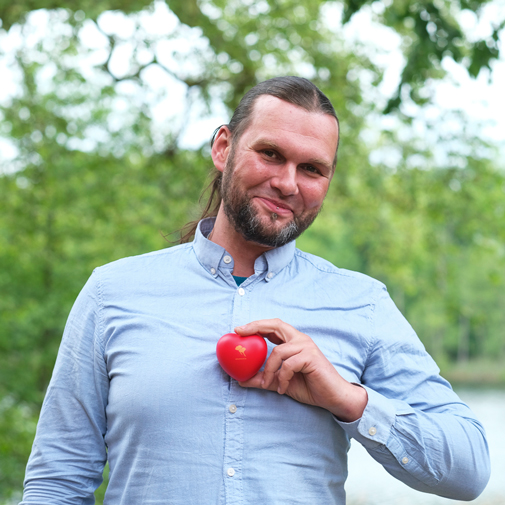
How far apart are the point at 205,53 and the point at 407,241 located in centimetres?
436

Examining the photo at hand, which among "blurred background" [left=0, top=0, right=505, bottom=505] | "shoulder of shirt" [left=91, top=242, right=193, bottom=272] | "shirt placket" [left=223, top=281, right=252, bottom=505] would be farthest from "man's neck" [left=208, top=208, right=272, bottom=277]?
"blurred background" [left=0, top=0, right=505, bottom=505]

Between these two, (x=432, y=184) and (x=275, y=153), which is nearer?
(x=275, y=153)

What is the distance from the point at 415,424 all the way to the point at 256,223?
2.25 ft

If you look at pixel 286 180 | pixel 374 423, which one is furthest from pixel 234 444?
pixel 286 180

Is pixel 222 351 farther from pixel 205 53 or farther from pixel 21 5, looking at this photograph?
pixel 205 53

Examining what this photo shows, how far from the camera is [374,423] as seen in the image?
1628 mm

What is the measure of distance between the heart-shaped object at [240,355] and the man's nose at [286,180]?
413mm

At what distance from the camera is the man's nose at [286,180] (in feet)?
5.82

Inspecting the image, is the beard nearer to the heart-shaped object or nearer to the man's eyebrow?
the man's eyebrow

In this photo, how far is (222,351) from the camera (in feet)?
5.35

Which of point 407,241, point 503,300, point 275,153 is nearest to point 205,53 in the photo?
point 407,241

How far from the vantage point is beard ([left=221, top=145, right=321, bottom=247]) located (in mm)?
1832

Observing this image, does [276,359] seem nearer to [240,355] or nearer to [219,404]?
[240,355]

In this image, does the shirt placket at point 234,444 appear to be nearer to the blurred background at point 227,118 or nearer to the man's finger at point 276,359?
the man's finger at point 276,359
